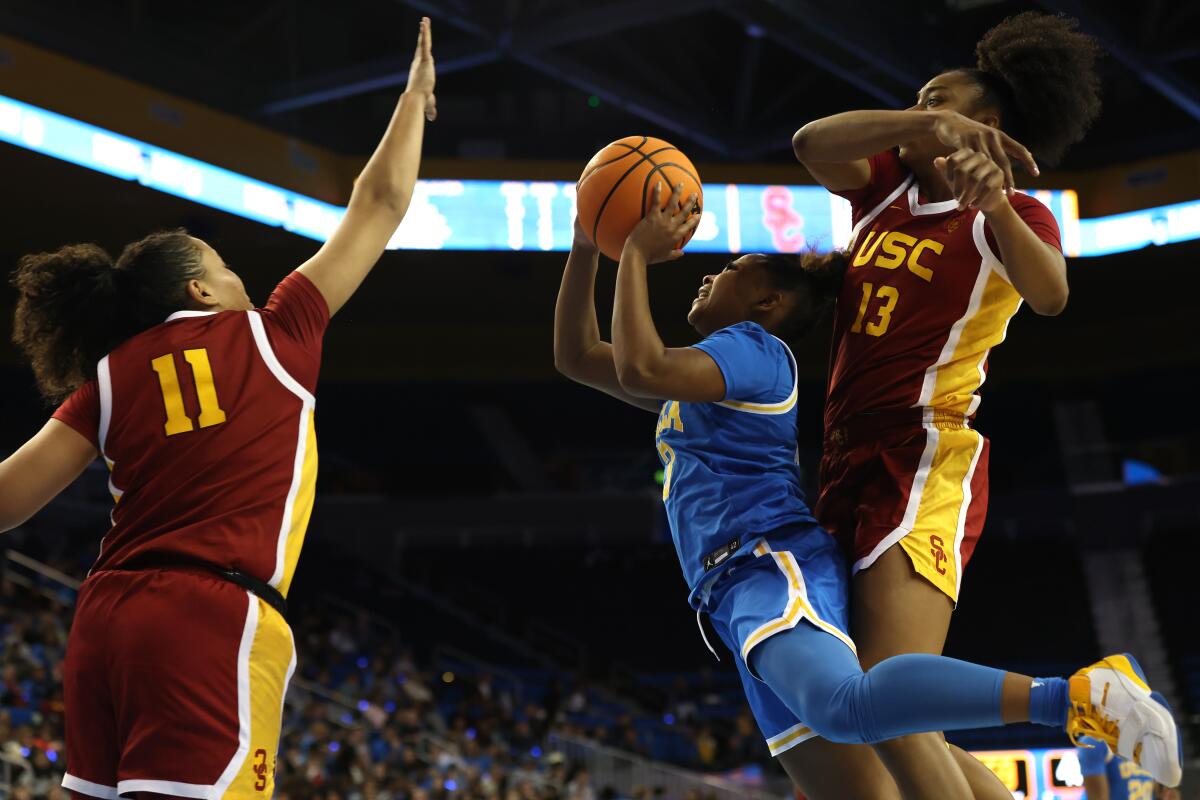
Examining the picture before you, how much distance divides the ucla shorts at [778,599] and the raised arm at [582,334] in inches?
29.7

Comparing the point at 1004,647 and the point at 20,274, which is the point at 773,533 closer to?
the point at 20,274

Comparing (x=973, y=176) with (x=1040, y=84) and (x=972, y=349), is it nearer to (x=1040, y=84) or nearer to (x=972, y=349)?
(x=972, y=349)

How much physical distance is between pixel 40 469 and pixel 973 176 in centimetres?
220

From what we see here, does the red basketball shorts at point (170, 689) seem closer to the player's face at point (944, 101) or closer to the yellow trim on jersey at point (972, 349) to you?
the yellow trim on jersey at point (972, 349)

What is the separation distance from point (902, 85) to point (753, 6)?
345 cm

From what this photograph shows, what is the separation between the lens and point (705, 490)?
3539 millimetres

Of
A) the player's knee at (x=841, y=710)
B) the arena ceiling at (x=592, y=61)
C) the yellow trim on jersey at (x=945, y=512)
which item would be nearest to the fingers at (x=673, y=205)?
the yellow trim on jersey at (x=945, y=512)

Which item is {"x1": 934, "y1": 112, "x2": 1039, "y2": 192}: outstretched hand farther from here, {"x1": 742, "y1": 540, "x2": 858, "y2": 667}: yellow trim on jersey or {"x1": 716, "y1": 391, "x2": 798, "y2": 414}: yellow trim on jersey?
{"x1": 742, "y1": 540, "x2": 858, "y2": 667}: yellow trim on jersey

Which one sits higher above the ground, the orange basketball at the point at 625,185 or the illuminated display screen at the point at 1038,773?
the orange basketball at the point at 625,185

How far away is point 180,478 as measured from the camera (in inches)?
113

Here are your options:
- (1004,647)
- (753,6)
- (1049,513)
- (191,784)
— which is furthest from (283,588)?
(1049,513)

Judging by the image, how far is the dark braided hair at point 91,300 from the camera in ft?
9.98

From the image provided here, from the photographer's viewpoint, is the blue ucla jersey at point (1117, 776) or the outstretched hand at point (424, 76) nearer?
the outstretched hand at point (424, 76)

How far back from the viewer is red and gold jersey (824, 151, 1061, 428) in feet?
11.9
